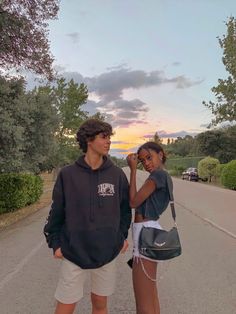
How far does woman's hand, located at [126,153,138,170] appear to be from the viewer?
3678mm

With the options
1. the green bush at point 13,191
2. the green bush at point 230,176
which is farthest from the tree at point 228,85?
the green bush at point 13,191

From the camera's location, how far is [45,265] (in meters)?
7.91

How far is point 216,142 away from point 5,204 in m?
43.0

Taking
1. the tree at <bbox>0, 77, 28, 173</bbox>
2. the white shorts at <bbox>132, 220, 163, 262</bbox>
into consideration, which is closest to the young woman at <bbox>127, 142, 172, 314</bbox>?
the white shorts at <bbox>132, 220, 163, 262</bbox>

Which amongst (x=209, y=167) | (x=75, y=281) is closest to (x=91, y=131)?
(x=75, y=281)

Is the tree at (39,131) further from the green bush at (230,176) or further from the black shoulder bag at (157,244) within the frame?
the green bush at (230,176)

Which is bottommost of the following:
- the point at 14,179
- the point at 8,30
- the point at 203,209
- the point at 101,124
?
the point at 203,209

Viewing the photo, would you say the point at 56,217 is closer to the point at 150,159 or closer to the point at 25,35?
the point at 150,159

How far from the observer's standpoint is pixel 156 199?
12.0ft

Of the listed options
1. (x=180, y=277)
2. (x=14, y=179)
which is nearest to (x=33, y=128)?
(x=14, y=179)

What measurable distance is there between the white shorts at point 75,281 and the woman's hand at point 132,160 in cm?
75

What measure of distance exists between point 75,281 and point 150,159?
1.14 m

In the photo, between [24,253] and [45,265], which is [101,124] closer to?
[45,265]

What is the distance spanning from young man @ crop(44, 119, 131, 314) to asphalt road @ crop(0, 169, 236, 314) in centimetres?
199
